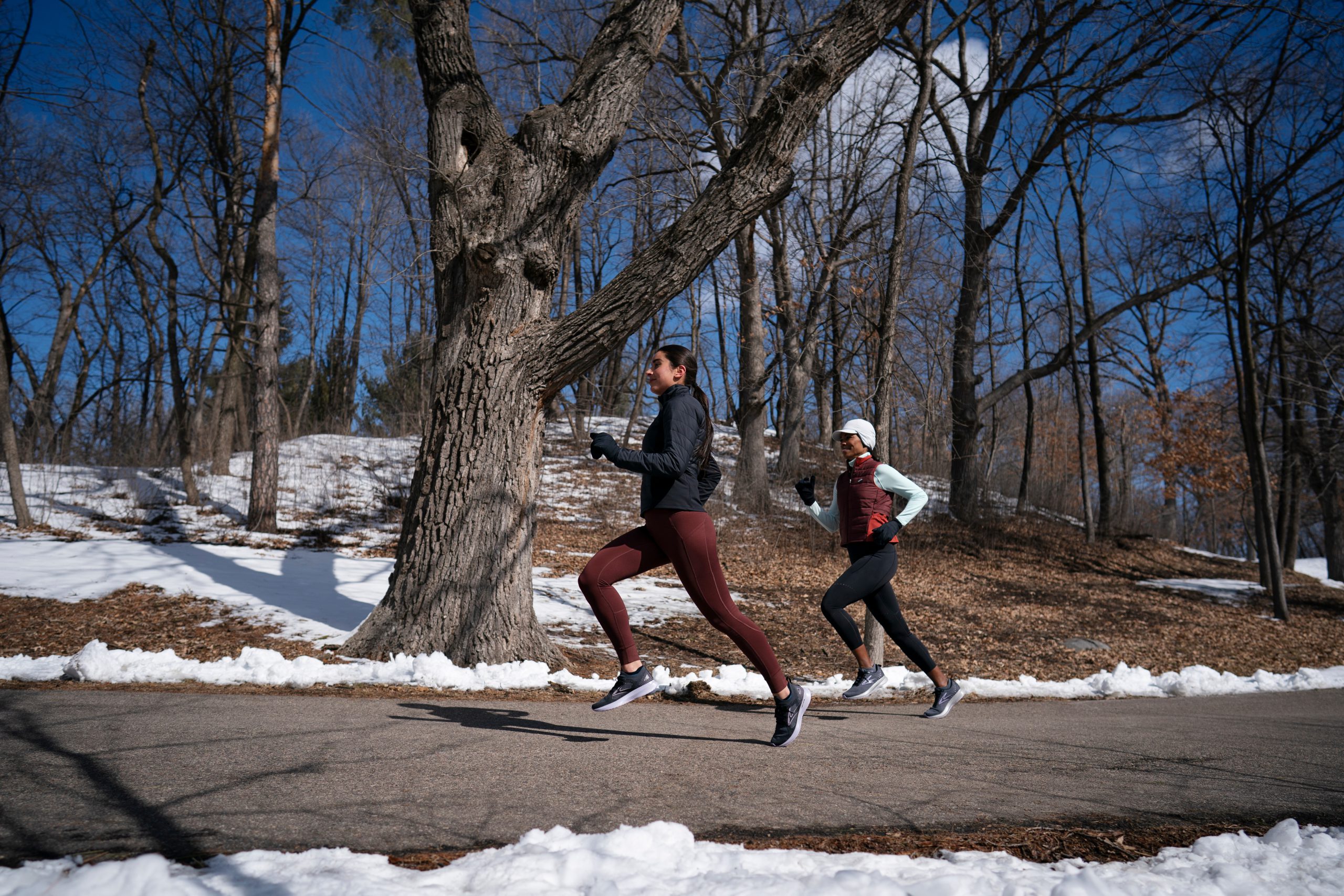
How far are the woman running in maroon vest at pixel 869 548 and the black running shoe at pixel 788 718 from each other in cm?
111

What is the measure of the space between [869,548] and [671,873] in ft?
11.2

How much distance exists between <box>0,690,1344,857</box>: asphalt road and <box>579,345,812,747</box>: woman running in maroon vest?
0.29 metres

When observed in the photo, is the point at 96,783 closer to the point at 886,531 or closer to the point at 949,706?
the point at 886,531

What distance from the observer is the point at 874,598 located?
5.32 m

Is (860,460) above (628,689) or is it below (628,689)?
above

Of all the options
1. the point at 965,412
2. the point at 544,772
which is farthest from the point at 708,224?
the point at 965,412

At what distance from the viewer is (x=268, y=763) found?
10.5 feet

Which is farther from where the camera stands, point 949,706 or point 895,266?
point 895,266

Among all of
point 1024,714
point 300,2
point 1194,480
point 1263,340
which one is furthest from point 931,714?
point 1194,480

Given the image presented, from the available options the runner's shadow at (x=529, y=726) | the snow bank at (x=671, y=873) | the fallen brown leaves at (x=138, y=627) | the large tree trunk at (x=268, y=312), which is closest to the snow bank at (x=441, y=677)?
the fallen brown leaves at (x=138, y=627)

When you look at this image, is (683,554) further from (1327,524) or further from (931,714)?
(1327,524)

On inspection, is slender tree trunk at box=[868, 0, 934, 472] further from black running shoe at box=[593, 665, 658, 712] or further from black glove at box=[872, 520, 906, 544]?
black running shoe at box=[593, 665, 658, 712]

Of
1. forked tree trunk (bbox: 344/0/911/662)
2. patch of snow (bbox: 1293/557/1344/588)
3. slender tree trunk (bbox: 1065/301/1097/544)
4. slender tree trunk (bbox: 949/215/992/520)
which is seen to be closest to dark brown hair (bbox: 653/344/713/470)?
forked tree trunk (bbox: 344/0/911/662)

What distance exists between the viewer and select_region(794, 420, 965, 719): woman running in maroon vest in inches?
206
